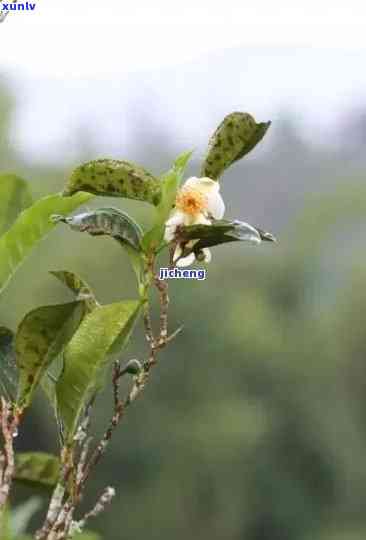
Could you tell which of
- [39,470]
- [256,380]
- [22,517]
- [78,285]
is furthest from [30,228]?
[256,380]

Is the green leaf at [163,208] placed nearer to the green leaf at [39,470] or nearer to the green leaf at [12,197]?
the green leaf at [12,197]

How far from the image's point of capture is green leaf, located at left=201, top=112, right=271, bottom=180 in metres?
0.57

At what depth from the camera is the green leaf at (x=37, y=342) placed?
565mm

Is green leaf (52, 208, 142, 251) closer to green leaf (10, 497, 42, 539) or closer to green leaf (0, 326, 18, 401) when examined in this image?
green leaf (0, 326, 18, 401)

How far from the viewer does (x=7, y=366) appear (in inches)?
24.4

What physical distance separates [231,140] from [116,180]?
0.21 ft

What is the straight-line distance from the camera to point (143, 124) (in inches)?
341

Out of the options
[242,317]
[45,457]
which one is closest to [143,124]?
[242,317]

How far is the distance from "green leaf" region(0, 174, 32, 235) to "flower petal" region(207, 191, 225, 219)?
0.42ft

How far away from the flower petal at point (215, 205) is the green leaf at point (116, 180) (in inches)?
1.1

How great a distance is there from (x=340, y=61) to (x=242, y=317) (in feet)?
12.9

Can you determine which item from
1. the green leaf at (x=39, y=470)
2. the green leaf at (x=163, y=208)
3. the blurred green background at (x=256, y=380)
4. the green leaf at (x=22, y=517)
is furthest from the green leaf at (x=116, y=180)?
the blurred green background at (x=256, y=380)

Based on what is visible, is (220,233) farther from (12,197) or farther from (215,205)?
(12,197)

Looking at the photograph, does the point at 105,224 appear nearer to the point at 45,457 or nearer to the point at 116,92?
the point at 45,457
